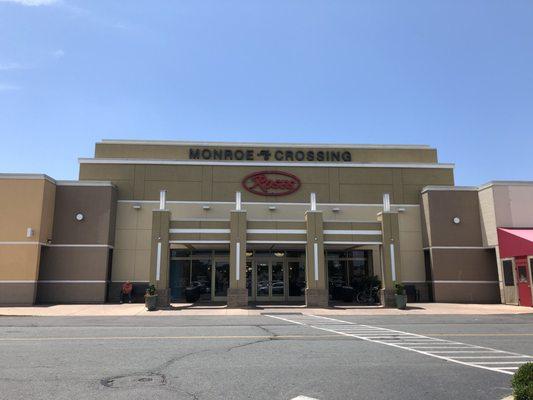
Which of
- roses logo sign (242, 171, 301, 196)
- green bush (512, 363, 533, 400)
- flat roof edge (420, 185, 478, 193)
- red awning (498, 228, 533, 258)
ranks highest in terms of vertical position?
roses logo sign (242, 171, 301, 196)

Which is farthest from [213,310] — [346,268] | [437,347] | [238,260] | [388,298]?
[437,347]

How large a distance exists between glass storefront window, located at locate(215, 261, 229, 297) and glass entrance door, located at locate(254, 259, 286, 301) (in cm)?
184

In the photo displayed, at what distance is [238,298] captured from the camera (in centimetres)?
2438

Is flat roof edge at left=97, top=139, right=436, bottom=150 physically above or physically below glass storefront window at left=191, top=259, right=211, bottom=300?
above

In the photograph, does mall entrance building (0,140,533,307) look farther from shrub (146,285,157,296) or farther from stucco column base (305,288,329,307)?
shrub (146,285,157,296)

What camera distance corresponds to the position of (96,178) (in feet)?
98.1

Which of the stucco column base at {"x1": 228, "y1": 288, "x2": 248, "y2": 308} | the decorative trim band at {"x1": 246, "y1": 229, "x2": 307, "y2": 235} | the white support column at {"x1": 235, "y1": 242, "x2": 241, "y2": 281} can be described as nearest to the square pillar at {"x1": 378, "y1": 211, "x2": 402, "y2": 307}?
the decorative trim band at {"x1": 246, "y1": 229, "x2": 307, "y2": 235}

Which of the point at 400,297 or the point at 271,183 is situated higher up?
the point at 271,183

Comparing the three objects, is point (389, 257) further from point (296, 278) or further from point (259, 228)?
point (259, 228)

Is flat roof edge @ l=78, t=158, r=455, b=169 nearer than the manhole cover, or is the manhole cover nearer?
the manhole cover

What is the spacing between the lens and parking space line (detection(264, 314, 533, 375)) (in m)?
9.08

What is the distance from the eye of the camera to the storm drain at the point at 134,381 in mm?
7012

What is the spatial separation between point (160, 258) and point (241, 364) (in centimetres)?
1693

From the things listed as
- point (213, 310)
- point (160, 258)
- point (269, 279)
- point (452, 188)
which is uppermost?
point (452, 188)
